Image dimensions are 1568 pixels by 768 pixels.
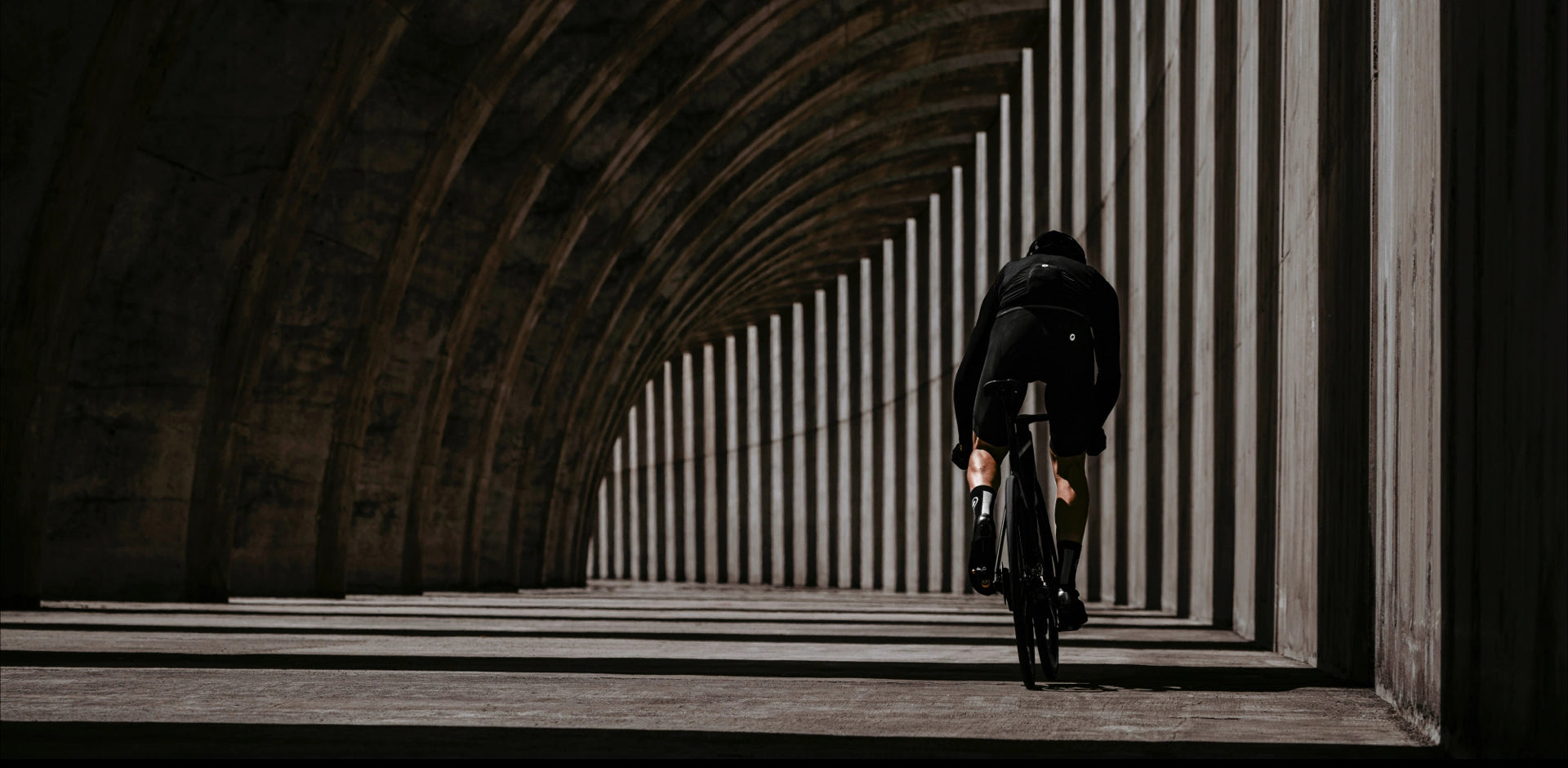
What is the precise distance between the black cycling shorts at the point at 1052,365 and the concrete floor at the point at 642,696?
88 centimetres

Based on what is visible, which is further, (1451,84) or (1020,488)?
(1020,488)

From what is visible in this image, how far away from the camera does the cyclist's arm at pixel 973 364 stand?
19.8 feet

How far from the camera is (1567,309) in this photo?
317 centimetres

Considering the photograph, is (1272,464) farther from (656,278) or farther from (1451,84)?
(656,278)

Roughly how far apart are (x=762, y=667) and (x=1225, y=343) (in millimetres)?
5973

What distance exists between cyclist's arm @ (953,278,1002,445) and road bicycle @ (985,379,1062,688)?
0.75ft

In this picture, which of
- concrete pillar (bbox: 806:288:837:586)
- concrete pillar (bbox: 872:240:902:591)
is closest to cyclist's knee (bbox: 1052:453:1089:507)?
concrete pillar (bbox: 872:240:902:591)

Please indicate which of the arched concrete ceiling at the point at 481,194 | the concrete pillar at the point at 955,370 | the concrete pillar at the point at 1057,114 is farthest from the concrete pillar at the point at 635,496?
the concrete pillar at the point at 1057,114

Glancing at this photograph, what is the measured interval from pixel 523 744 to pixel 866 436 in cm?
3584

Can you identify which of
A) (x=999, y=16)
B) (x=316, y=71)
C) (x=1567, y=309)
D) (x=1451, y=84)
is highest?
(x=999, y=16)

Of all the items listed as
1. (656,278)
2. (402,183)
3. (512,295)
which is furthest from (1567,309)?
(656,278)

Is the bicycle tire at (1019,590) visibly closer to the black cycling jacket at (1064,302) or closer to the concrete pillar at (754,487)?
the black cycling jacket at (1064,302)

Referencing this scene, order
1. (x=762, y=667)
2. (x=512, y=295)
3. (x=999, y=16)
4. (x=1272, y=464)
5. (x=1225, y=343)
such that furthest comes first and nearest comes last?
(x=999, y=16) → (x=512, y=295) → (x=1225, y=343) → (x=1272, y=464) → (x=762, y=667)

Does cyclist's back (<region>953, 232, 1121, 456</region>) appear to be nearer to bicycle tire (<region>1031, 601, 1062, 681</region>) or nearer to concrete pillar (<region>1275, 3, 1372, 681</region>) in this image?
bicycle tire (<region>1031, 601, 1062, 681</region>)
